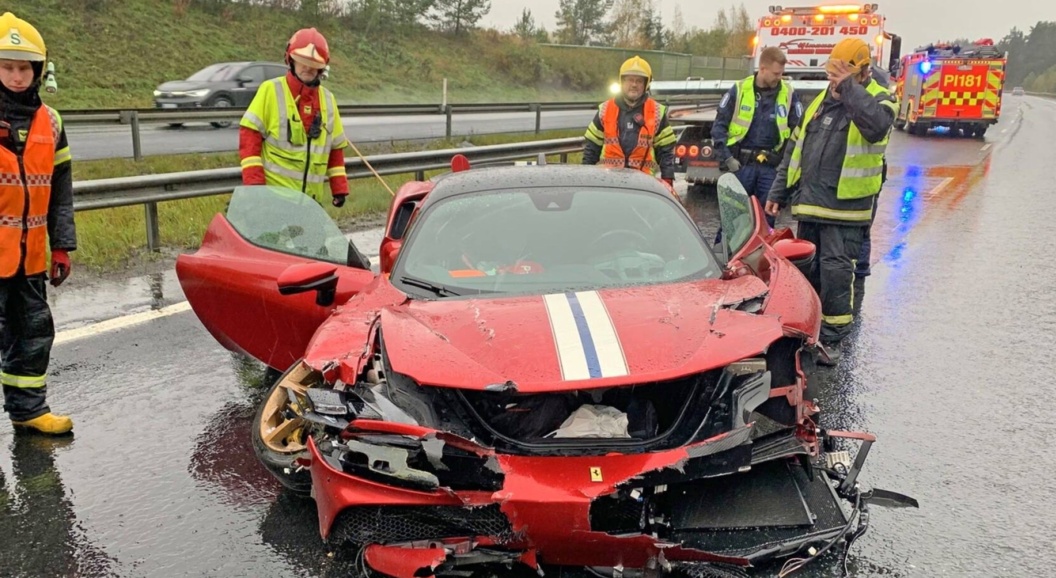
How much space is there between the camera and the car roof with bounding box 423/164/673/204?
445cm

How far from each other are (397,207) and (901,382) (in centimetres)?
305

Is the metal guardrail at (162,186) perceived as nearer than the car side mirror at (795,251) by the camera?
No

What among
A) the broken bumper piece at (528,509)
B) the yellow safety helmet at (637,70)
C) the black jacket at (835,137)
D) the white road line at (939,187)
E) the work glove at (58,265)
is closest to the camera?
the broken bumper piece at (528,509)

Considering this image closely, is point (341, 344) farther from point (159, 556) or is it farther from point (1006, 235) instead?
point (1006, 235)

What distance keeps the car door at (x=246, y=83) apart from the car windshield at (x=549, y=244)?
56.4 feet

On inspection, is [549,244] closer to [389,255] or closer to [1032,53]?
[389,255]

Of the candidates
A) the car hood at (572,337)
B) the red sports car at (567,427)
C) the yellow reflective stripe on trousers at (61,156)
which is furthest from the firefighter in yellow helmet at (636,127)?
the yellow reflective stripe on trousers at (61,156)

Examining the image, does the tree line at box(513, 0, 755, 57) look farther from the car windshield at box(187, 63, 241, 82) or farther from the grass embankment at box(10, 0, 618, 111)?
the car windshield at box(187, 63, 241, 82)

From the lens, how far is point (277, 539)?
3.24 m

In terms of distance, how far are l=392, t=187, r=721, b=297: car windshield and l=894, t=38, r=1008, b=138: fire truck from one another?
26026 mm

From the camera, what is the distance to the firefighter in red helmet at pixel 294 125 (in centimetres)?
552

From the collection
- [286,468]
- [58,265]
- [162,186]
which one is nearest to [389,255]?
[286,468]

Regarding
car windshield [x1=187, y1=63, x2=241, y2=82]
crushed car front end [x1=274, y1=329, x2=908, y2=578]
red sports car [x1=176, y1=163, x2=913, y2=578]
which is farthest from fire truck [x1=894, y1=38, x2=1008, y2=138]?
crushed car front end [x1=274, y1=329, x2=908, y2=578]

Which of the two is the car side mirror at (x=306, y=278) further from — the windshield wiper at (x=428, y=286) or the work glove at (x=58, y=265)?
the work glove at (x=58, y=265)
